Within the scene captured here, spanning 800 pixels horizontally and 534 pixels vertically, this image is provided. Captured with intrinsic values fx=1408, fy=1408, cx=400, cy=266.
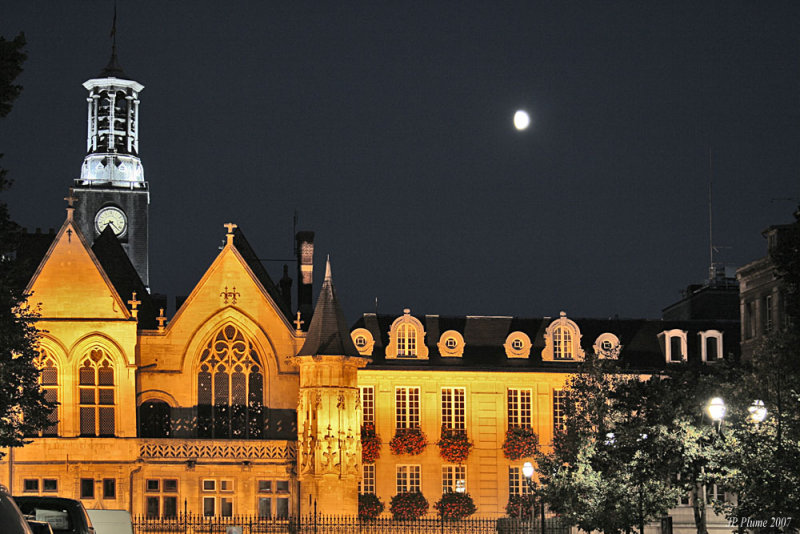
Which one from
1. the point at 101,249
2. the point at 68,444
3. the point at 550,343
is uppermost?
the point at 101,249

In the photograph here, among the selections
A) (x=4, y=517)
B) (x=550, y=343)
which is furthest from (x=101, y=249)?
(x=4, y=517)

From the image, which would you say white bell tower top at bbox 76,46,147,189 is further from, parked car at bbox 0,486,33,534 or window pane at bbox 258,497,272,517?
parked car at bbox 0,486,33,534

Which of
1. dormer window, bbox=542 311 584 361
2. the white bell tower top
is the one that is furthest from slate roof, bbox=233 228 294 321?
the white bell tower top

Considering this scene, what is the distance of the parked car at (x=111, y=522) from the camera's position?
32.5m

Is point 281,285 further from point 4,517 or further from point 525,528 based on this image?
point 4,517

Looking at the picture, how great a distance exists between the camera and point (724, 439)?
37.4m

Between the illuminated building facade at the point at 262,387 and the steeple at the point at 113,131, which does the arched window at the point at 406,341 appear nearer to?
the illuminated building facade at the point at 262,387

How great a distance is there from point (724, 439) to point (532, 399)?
87.4 ft

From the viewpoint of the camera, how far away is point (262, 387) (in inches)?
2410

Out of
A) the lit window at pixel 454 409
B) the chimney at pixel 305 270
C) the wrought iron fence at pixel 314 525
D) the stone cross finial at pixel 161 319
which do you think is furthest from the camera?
the chimney at pixel 305 270

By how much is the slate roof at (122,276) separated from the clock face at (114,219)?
2502 centimetres

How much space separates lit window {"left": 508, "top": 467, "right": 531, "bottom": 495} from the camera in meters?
62.8

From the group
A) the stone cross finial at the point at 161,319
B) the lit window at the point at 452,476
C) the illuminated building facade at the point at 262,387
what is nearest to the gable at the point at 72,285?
the illuminated building facade at the point at 262,387

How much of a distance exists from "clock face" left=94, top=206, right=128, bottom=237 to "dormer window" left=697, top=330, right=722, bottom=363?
1609 inches
